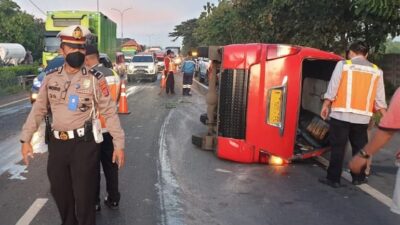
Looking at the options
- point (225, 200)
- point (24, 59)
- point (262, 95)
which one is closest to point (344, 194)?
point (225, 200)

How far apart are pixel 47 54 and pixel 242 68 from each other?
19286 millimetres

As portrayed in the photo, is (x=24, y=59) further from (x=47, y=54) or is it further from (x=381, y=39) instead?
(x=381, y=39)

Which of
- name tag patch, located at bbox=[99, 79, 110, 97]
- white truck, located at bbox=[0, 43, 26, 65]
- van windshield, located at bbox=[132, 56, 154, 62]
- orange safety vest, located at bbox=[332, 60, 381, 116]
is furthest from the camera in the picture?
white truck, located at bbox=[0, 43, 26, 65]

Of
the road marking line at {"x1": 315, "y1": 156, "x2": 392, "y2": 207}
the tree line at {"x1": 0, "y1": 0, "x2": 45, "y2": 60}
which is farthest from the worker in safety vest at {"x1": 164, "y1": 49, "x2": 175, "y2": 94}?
the tree line at {"x1": 0, "y1": 0, "x2": 45, "y2": 60}

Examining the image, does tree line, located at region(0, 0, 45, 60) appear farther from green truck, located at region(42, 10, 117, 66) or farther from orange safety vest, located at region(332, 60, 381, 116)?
orange safety vest, located at region(332, 60, 381, 116)

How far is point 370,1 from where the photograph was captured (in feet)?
39.8

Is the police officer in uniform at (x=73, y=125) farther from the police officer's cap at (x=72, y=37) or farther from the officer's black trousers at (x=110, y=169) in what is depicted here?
A: the officer's black trousers at (x=110, y=169)

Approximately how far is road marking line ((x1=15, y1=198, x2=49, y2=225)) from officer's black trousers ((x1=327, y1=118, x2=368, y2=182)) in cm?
357

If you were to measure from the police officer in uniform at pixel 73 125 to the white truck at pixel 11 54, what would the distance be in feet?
110

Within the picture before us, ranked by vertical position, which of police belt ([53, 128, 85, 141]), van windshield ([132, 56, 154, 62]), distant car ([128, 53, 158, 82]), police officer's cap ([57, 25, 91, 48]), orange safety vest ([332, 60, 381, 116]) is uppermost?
police officer's cap ([57, 25, 91, 48])

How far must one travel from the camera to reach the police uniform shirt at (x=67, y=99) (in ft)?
13.3

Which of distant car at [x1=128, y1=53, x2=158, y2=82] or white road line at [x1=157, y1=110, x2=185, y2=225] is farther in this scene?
distant car at [x1=128, y1=53, x2=158, y2=82]

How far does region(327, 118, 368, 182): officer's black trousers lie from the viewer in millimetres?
6590

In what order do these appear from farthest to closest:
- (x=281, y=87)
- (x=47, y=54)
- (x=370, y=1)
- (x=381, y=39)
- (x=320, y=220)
Answer: (x=47, y=54) < (x=381, y=39) < (x=370, y=1) < (x=281, y=87) < (x=320, y=220)
